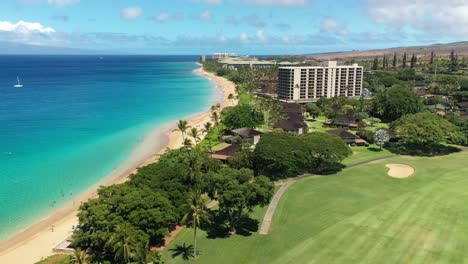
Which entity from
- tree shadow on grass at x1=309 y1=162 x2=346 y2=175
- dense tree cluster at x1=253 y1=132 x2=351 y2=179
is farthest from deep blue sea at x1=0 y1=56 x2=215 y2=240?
tree shadow on grass at x1=309 y1=162 x2=346 y2=175

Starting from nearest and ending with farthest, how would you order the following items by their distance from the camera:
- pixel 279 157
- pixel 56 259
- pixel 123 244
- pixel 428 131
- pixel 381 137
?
1. pixel 123 244
2. pixel 56 259
3. pixel 279 157
4. pixel 428 131
5. pixel 381 137

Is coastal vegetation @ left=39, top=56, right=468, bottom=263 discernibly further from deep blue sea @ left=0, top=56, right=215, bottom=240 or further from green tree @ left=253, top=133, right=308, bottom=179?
deep blue sea @ left=0, top=56, right=215, bottom=240

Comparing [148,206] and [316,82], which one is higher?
[316,82]

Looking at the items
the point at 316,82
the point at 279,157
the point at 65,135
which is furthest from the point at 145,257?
the point at 316,82

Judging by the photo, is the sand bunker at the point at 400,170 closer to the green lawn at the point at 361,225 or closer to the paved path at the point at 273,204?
the green lawn at the point at 361,225

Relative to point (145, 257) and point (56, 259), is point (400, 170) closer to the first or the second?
point (145, 257)

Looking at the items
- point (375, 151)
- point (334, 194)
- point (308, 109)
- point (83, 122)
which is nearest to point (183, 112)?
point (83, 122)

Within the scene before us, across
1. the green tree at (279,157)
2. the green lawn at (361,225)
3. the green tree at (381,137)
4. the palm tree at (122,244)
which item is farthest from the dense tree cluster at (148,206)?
the green tree at (381,137)
